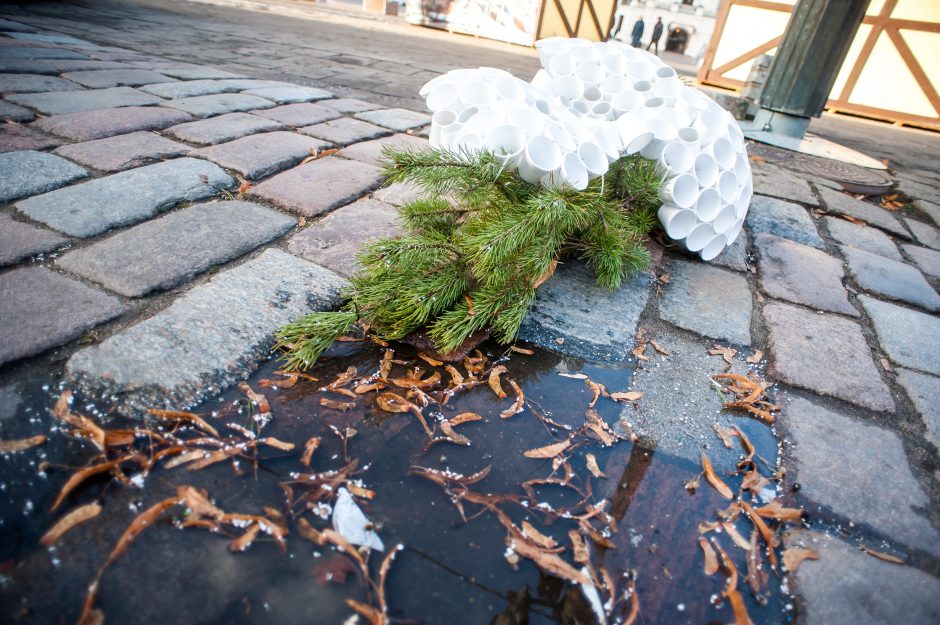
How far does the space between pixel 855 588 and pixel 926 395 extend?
92cm

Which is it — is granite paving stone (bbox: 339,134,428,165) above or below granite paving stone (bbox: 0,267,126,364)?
above

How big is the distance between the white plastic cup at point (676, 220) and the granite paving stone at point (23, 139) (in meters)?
2.56

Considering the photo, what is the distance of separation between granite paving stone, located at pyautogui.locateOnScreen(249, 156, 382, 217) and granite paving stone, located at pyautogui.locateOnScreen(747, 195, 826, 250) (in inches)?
80.7

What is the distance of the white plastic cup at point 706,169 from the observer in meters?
1.86

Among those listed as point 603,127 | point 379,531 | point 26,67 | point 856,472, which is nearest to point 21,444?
point 379,531

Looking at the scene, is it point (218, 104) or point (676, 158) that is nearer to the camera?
point (676, 158)

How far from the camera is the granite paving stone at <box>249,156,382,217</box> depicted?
2039 mm

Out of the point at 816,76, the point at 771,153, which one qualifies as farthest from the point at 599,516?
the point at 816,76

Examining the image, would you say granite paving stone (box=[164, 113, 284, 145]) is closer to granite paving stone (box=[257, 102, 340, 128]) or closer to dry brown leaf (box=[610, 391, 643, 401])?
granite paving stone (box=[257, 102, 340, 128])

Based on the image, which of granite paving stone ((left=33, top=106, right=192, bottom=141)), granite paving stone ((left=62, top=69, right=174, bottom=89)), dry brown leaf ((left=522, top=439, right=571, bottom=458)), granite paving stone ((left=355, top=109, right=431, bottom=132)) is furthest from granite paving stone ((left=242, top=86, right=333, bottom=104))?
dry brown leaf ((left=522, top=439, right=571, bottom=458))

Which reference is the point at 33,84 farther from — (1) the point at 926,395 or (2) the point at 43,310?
(1) the point at 926,395

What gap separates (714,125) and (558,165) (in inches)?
33.8

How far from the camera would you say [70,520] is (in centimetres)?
87

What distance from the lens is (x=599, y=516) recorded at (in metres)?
1.04
